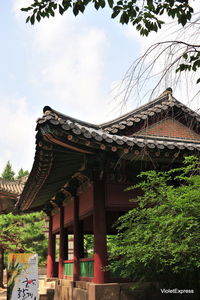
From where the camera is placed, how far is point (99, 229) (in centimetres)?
736

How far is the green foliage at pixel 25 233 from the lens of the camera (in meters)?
16.0

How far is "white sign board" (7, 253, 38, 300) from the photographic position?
23.1ft

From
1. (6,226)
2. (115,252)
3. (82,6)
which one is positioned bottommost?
(115,252)

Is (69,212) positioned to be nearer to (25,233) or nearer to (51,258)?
(51,258)

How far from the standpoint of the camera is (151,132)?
30.0ft

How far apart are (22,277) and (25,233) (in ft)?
34.4

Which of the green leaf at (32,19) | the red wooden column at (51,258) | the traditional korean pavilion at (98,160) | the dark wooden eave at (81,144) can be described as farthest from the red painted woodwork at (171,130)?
the red wooden column at (51,258)

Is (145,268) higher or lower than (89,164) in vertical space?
lower

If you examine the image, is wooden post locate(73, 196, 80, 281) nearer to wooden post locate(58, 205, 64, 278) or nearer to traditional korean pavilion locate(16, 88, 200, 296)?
traditional korean pavilion locate(16, 88, 200, 296)

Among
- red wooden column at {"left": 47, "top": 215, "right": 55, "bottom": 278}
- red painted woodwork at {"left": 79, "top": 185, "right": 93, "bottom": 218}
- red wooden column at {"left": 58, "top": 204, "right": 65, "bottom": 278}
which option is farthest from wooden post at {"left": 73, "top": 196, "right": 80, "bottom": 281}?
red wooden column at {"left": 47, "top": 215, "right": 55, "bottom": 278}

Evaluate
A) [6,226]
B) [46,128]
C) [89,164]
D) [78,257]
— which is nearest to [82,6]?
[46,128]

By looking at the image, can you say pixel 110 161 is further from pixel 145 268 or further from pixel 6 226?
pixel 6 226

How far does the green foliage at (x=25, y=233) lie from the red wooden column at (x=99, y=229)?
8734 millimetres

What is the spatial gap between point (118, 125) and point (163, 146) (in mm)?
2174
